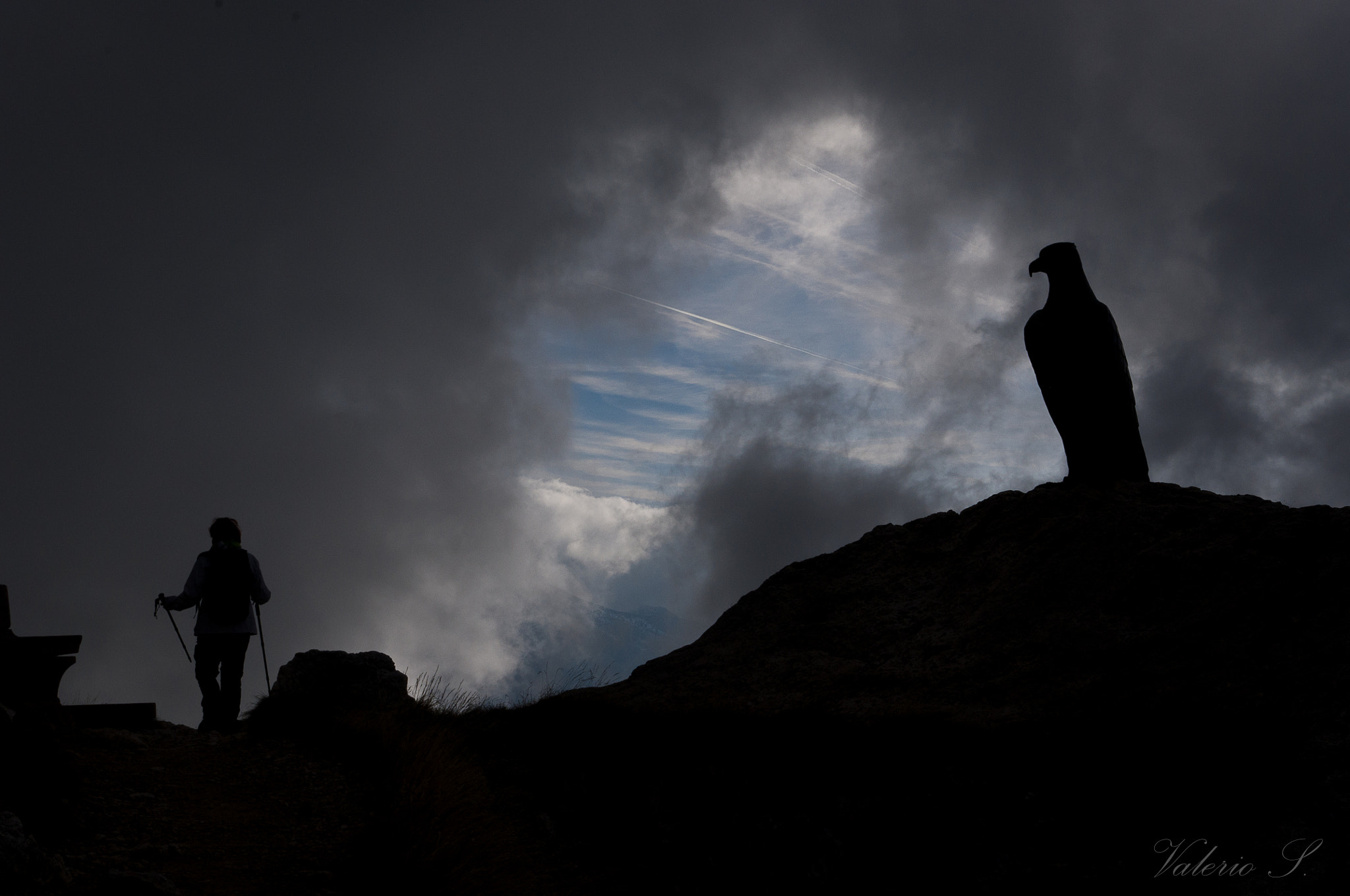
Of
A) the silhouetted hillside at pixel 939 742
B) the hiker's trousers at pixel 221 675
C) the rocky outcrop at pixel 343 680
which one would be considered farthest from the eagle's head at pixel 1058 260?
the hiker's trousers at pixel 221 675

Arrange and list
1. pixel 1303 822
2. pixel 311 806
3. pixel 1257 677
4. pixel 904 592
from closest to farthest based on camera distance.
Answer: pixel 1303 822 < pixel 1257 677 < pixel 311 806 < pixel 904 592

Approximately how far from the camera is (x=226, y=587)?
25.6ft

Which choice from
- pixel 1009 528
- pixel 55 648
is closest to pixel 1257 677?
pixel 1009 528

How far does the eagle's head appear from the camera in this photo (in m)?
8.12

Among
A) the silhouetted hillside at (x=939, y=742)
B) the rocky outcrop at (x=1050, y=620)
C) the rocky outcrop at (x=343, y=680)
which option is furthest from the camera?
the rocky outcrop at (x=343, y=680)

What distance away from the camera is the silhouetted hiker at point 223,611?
7.79 metres

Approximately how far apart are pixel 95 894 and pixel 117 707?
16.3ft

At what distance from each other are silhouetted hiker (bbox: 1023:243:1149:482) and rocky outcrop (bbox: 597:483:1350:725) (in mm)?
420

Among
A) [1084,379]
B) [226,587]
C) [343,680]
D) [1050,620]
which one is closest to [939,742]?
[1050,620]

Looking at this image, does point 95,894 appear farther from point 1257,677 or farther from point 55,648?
point 1257,677

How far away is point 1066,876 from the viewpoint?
15.5 feet

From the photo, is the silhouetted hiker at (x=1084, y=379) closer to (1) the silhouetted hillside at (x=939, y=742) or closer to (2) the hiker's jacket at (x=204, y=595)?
(1) the silhouetted hillside at (x=939, y=742)

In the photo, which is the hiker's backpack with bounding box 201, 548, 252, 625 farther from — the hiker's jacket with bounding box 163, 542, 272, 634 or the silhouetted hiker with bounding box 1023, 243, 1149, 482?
the silhouetted hiker with bounding box 1023, 243, 1149, 482

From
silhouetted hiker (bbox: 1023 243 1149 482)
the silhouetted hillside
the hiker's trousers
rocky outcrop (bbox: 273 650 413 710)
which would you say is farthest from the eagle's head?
the hiker's trousers
